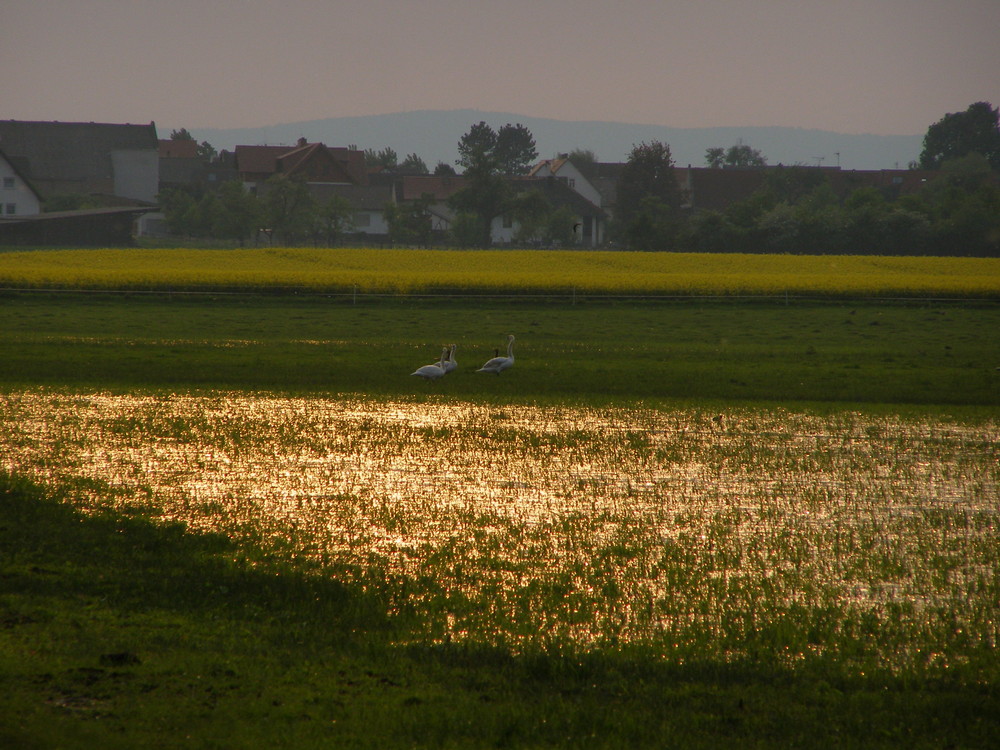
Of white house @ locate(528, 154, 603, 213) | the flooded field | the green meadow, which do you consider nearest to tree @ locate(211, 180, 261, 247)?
white house @ locate(528, 154, 603, 213)

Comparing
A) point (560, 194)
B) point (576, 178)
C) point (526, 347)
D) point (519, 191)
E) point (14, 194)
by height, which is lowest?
point (526, 347)

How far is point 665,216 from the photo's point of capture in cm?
12438

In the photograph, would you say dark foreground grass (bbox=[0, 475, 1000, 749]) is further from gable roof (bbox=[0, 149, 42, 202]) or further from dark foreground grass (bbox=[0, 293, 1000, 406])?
gable roof (bbox=[0, 149, 42, 202])

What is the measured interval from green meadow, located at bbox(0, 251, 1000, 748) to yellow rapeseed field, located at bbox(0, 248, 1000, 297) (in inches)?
1032

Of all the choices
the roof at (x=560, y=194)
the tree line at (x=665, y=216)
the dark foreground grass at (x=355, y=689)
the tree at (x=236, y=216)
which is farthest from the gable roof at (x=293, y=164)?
the dark foreground grass at (x=355, y=689)

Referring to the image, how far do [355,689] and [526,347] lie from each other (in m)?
28.5

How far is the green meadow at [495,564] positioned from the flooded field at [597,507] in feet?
0.21

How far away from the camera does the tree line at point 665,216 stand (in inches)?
3565

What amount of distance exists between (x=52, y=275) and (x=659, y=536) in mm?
47326

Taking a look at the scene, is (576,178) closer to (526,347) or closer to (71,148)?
(71,148)

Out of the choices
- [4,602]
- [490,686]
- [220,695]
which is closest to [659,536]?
[490,686]

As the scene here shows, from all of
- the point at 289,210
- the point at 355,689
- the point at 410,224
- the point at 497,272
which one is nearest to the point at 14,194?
the point at 289,210

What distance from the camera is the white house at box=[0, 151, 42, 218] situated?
11594cm

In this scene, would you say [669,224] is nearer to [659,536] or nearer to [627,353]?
[627,353]
